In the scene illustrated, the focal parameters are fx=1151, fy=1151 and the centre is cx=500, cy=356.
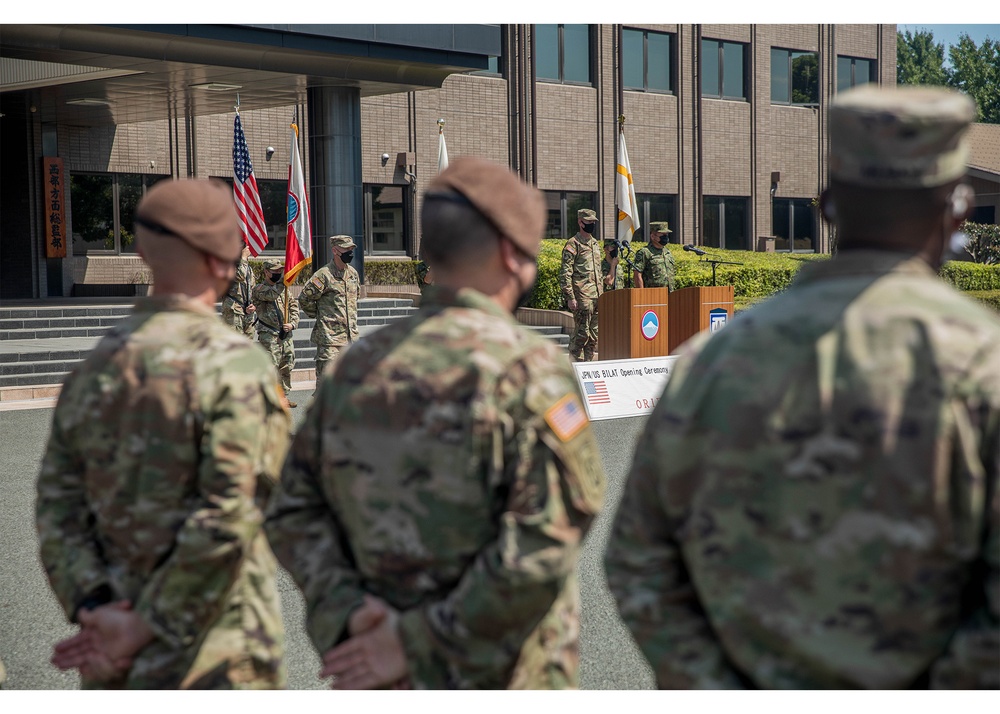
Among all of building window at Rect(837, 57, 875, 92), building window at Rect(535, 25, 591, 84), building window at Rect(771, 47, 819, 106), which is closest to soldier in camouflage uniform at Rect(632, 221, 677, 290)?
building window at Rect(535, 25, 591, 84)

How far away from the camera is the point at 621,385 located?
12812 millimetres

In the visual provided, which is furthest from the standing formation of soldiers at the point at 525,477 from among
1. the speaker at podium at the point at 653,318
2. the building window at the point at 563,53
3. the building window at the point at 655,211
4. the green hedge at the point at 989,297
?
the building window at the point at 655,211

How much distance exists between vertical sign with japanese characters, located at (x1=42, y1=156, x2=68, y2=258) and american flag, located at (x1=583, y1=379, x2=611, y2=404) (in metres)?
16.8

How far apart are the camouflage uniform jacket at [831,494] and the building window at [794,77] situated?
37.5 metres

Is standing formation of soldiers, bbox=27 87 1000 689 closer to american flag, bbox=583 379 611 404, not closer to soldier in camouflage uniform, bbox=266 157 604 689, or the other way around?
soldier in camouflage uniform, bbox=266 157 604 689

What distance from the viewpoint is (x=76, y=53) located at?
18.7 meters

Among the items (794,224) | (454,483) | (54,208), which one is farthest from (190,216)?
(794,224)

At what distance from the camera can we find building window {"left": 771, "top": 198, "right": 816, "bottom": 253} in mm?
37875

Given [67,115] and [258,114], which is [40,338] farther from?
[258,114]

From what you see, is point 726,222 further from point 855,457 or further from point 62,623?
point 855,457

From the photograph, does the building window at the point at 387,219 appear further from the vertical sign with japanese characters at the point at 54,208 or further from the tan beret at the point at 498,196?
the tan beret at the point at 498,196

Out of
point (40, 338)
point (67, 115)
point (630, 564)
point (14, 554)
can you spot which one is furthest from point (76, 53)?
point (630, 564)

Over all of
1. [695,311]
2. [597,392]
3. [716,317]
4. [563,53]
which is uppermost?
[563,53]

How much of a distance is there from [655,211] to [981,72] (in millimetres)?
47511
